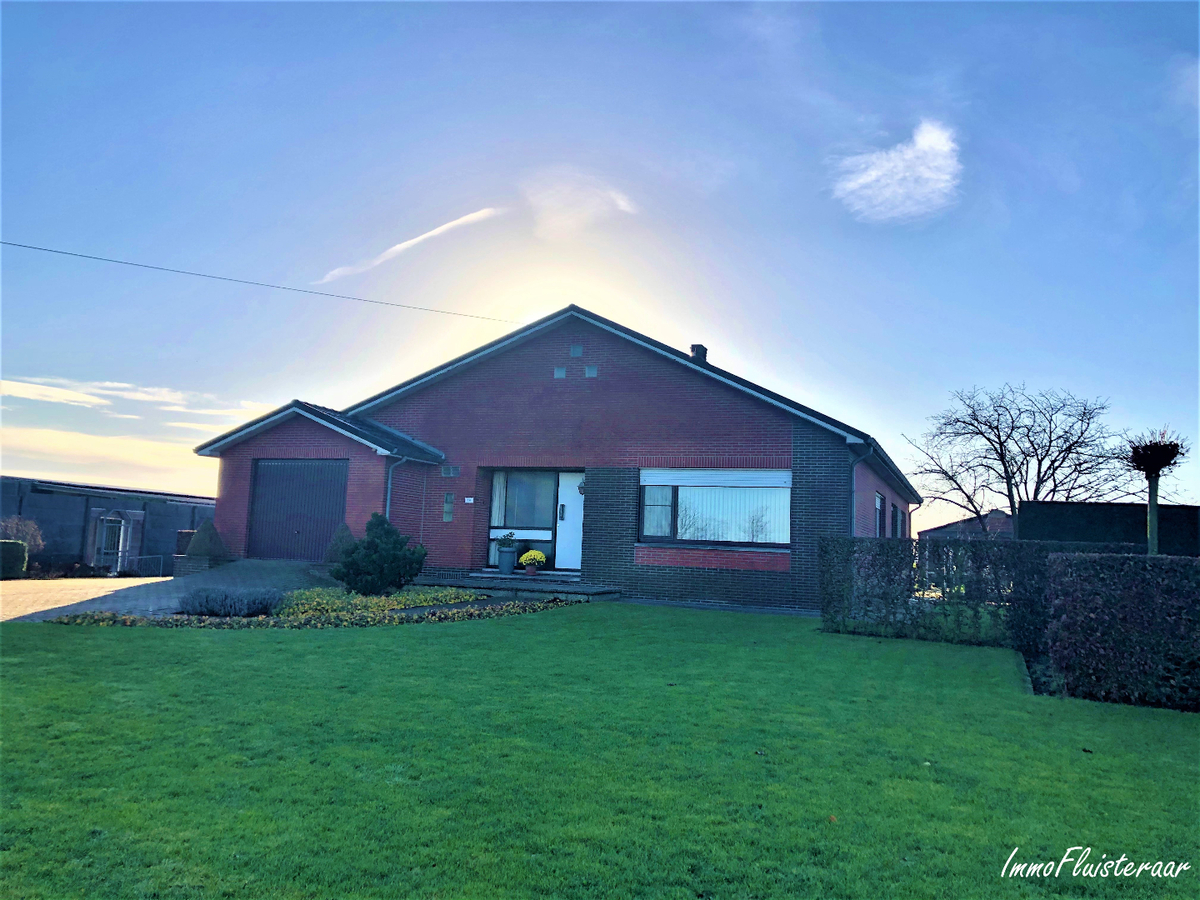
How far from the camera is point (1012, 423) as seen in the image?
33.0 m

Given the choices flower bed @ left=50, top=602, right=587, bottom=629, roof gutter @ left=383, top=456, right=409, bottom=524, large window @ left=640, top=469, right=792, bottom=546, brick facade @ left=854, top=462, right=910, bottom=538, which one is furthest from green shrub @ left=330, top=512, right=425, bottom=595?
brick facade @ left=854, top=462, right=910, bottom=538

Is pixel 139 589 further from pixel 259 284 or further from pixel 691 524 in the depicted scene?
pixel 691 524

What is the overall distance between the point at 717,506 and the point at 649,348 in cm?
388

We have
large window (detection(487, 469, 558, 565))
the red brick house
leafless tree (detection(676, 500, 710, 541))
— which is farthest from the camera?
large window (detection(487, 469, 558, 565))

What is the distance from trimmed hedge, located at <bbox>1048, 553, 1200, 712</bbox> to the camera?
24.3 feet

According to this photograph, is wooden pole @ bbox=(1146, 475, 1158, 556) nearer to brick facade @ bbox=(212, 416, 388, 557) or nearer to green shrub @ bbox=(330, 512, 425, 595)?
green shrub @ bbox=(330, 512, 425, 595)

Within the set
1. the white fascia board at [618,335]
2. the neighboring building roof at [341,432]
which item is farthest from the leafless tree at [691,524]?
the neighboring building roof at [341,432]

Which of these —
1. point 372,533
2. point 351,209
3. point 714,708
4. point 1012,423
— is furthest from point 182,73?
point 1012,423

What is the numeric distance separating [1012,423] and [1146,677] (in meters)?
28.4

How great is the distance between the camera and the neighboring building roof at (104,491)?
73.3 feet

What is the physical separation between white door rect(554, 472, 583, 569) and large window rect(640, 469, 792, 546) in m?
1.65

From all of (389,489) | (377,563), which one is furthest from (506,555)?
(377,563)

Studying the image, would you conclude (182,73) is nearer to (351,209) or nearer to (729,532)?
(351,209)

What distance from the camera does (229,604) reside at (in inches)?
494
